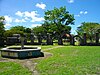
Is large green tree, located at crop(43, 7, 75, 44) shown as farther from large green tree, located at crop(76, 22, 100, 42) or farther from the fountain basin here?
the fountain basin

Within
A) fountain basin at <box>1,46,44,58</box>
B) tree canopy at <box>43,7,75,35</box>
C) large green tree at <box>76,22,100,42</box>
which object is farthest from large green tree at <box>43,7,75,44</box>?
fountain basin at <box>1,46,44,58</box>

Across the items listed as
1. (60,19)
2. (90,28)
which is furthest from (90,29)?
(60,19)

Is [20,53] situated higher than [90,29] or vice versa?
[90,29]

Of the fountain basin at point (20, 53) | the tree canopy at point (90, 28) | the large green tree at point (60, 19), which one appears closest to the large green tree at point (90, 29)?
the tree canopy at point (90, 28)

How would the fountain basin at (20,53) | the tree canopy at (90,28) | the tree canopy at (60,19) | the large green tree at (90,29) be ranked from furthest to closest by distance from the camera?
the tree canopy at (90,28), the large green tree at (90,29), the tree canopy at (60,19), the fountain basin at (20,53)

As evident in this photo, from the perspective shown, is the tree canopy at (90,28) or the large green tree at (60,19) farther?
the tree canopy at (90,28)

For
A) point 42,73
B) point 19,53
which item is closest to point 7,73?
point 42,73

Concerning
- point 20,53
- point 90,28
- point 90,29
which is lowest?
point 20,53

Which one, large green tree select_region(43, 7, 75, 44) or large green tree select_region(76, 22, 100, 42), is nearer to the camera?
large green tree select_region(43, 7, 75, 44)

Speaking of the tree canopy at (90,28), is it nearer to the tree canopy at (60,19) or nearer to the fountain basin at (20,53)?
the tree canopy at (60,19)

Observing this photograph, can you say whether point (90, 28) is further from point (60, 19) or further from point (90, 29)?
point (60, 19)

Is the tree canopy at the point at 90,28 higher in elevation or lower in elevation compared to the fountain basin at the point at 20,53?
higher

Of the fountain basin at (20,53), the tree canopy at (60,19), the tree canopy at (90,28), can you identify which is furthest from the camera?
the tree canopy at (90,28)

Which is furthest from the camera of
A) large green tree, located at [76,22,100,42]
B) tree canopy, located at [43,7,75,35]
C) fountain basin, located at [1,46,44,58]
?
large green tree, located at [76,22,100,42]
